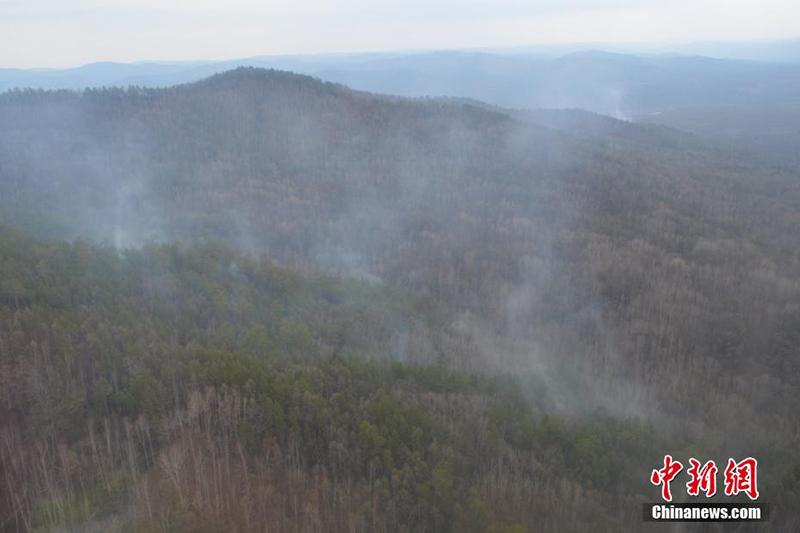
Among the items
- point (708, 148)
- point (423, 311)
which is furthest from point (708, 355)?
point (708, 148)

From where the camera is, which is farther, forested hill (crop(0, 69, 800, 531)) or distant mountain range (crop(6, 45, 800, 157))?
distant mountain range (crop(6, 45, 800, 157))

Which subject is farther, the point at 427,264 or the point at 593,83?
the point at 593,83

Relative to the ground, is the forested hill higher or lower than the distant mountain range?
lower

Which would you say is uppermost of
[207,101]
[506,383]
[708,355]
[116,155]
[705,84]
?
[705,84]

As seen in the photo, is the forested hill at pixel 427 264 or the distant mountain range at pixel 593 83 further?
the distant mountain range at pixel 593 83

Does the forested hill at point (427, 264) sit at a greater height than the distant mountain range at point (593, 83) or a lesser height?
lesser

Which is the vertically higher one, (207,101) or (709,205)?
(207,101)

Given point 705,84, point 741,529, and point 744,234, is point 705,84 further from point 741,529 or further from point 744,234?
point 741,529

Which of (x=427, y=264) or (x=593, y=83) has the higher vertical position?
(x=593, y=83)
